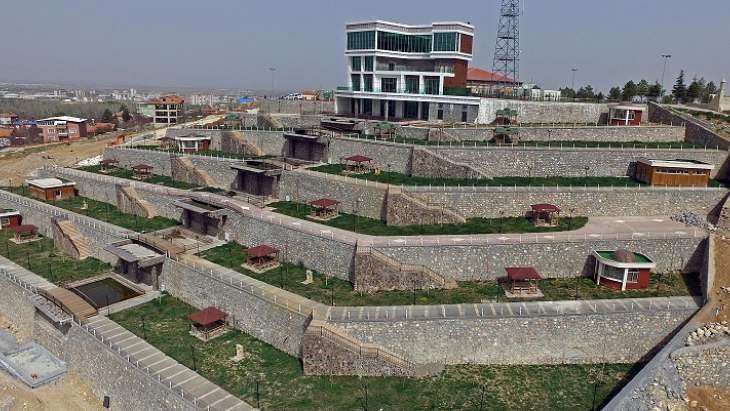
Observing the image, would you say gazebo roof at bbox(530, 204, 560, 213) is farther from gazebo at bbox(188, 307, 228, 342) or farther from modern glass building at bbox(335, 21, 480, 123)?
modern glass building at bbox(335, 21, 480, 123)

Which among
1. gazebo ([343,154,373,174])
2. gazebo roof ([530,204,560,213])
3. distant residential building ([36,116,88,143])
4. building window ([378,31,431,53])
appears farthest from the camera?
distant residential building ([36,116,88,143])

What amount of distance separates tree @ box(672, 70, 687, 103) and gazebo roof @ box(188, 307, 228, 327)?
216 ft

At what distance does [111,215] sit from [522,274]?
3885 centimetres

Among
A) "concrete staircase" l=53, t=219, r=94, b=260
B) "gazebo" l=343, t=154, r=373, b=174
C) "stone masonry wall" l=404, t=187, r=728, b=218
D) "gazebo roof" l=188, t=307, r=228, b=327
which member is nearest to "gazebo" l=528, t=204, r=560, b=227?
→ "stone masonry wall" l=404, t=187, r=728, b=218

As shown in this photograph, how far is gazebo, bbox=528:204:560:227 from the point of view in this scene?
33906 mm

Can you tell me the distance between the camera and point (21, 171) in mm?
66500

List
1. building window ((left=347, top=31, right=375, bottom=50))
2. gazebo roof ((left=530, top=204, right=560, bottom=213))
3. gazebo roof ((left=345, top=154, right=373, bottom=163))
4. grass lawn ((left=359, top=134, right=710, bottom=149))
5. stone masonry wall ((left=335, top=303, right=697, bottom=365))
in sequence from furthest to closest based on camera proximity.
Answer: building window ((left=347, top=31, right=375, bottom=50)) < grass lawn ((left=359, top=134, right=710, bottom=149)) < gazebo roof ((left=345, top=154, right=373, bottom=163)) < gazebo roof ((left=530, top=204, right=560, bottom=213)) < stone masonry wall ((left=335, top=303, right=697, bottom=365))

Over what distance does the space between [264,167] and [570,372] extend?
30629 mm

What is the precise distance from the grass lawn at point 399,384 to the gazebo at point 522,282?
4.39 m

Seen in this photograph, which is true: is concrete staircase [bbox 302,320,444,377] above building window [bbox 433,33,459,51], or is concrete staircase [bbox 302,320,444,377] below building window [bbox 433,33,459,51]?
below

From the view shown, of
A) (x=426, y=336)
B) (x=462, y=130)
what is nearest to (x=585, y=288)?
(x=426, y=336)

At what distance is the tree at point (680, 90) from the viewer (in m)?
65.1

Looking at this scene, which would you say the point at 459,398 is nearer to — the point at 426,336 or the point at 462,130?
the point at 426,336

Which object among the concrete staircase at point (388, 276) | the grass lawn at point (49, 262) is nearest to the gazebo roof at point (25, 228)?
the grass lawn at point (49, 262)
